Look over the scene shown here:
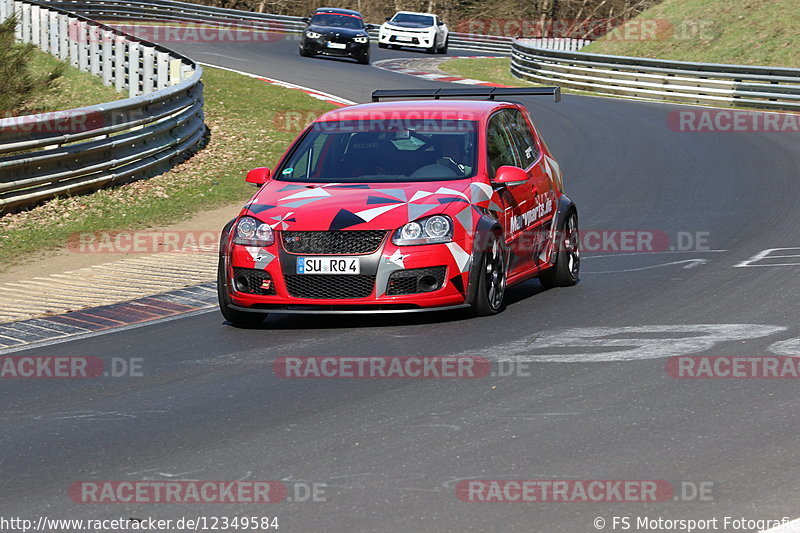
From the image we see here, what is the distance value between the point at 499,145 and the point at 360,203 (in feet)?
5.54

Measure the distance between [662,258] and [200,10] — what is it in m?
45.9

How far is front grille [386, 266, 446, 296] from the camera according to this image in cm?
908

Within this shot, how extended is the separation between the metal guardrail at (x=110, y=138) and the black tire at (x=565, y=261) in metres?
6.46

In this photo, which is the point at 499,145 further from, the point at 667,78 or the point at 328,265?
the point at 667,78

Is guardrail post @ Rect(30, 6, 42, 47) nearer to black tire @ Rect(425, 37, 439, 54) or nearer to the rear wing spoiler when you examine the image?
black tire @ Rect(425, 37, 439, 54)

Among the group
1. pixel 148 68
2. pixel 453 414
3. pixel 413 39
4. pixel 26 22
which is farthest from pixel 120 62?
pixel 413 39

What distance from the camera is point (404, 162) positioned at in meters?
10.1

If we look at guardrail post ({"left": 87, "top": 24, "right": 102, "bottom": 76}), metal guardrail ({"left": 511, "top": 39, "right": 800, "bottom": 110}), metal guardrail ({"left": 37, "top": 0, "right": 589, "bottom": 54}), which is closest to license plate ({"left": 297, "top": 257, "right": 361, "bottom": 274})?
guardrail post ({"left": 87, "top": 24, "right": 102, "bottom": 76})

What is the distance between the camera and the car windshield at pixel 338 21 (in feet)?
134

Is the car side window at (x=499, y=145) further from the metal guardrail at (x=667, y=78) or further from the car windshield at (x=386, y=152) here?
the metal guardrail at (x=667, y=78)

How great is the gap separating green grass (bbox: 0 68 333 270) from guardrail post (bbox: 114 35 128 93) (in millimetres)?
1823

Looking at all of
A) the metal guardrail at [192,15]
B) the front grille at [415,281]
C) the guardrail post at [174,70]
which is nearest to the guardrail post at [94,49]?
the guardrail post at [174,70]

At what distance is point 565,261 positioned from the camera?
433 inches

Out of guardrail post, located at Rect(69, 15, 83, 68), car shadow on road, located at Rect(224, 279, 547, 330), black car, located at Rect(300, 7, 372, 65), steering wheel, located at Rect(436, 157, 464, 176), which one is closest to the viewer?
car shadow on road, located at Rect(224, 279, 547, 330)
